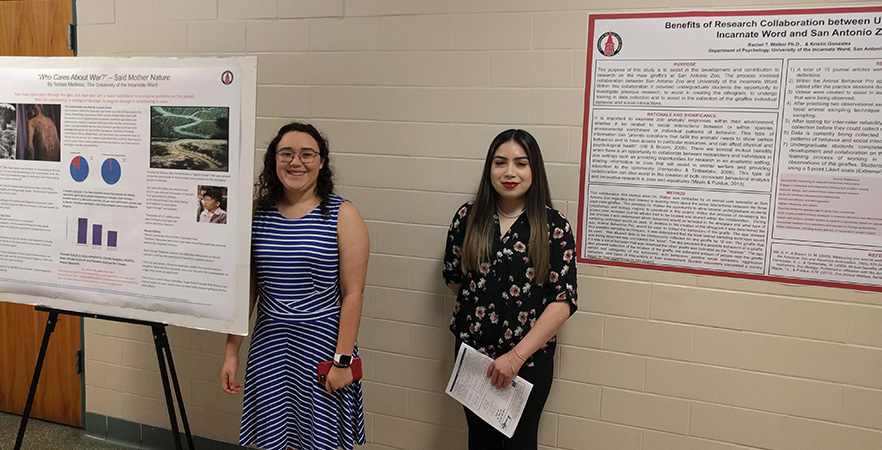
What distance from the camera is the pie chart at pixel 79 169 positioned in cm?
229

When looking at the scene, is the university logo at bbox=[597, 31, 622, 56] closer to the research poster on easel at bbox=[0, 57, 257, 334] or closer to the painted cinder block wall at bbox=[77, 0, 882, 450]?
the painted cinder block wall at bbox=[77, 0, 882, 450]

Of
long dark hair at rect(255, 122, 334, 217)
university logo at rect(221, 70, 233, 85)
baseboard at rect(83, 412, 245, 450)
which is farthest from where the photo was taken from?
baseboard at rect(83, 412, 245, 450)

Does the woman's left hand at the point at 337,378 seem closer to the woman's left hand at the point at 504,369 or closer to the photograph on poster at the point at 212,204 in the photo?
the woman's left hand at the point at 504,369

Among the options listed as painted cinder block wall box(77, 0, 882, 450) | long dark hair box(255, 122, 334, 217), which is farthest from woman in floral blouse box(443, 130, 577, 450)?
long dark hair box(255, 122, 334, 217)

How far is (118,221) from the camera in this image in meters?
2.27

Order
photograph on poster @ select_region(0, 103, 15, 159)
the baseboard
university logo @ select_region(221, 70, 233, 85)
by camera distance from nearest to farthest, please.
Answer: university logo @ select_region(221, 70, 233, 85)
photograph on poster @ select_region(0, 103, 15, 159)
the baseboard

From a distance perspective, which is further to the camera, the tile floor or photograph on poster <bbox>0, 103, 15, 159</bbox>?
the tile floor

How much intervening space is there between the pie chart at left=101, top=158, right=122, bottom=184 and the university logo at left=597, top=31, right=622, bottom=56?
1.75 meters

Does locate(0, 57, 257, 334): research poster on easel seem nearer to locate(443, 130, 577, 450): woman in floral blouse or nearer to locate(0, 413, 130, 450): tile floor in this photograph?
locate(443, 130, 577, 450): woman in floral blouse

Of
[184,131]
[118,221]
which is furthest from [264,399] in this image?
[184,131]

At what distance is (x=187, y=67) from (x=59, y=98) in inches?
21.2

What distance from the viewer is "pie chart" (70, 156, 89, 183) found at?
2.29 metres

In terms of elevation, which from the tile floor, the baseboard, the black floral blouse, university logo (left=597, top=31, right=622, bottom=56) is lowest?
the tile floor

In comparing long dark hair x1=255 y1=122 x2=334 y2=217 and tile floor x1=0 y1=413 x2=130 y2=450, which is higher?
long dark hair x1=255 y1=122 x2=334 y2=217
